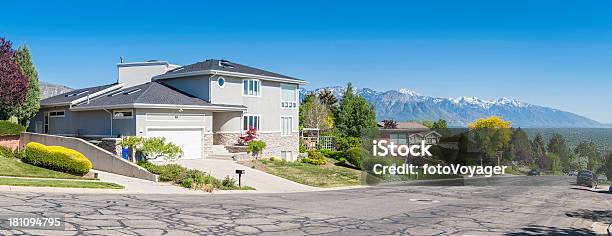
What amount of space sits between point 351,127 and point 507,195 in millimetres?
34733

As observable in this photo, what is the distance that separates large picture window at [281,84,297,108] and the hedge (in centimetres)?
1910

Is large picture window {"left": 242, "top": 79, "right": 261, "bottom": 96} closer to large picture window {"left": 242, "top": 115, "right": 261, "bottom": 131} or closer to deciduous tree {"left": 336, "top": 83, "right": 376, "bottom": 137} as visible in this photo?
large picture window {"left": 242, "top": 115, "right": 261, "bottom": 131}

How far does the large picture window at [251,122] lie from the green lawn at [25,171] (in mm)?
15621

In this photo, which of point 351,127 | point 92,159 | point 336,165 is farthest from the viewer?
point 351,127

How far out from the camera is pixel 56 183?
20.0 metres

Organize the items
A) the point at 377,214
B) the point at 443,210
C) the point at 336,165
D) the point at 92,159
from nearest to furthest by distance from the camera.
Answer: the point at 377,214 < the point at 443,210 < the point at 92,159 < the point at 336,165

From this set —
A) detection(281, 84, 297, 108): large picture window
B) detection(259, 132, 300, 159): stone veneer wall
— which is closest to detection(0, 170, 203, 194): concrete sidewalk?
detection(259, 132, 300, 159): stone veneer wall

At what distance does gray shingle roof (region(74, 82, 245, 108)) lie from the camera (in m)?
31.6

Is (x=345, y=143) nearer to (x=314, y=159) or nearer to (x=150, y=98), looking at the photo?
(x=314, y=159)

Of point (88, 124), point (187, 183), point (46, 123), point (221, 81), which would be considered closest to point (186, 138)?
point (221, 81)

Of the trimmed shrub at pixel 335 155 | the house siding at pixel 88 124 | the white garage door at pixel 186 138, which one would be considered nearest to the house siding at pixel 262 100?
the white garage door at pixel 186 138

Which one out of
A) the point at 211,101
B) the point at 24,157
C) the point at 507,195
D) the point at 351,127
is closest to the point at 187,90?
the point at 211,101

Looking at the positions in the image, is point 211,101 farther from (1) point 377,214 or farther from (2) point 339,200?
(1) point 377,214

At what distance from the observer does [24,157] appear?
25641 millimetres
